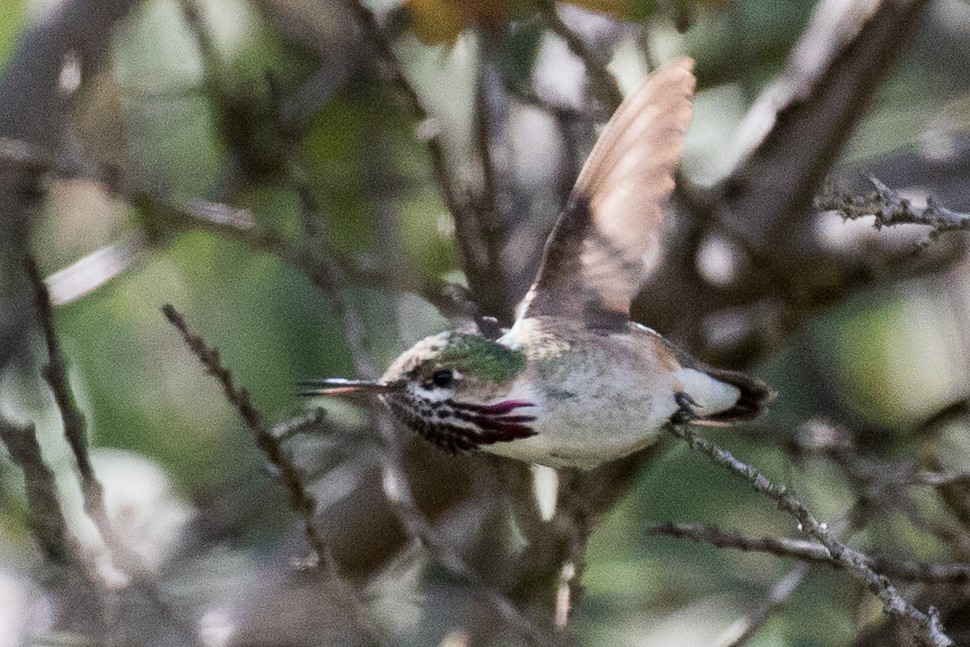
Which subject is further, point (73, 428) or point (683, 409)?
point (683, 409)

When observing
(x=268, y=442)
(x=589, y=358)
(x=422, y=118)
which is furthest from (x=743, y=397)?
(x=268, y=442)

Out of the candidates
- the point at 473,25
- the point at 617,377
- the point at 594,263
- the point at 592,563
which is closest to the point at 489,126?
the point at 473,25

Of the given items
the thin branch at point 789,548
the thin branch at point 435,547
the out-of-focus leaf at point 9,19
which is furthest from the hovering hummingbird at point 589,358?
the out-of-focus leaf at point 9,19

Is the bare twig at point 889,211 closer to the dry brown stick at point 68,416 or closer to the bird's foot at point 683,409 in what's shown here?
the bird's foot at point 683,409

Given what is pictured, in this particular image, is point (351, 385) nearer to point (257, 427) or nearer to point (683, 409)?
point (257, 427)

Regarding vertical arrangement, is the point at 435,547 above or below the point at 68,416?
below

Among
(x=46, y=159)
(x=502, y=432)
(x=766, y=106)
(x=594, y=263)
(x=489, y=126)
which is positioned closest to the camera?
(x=502, y=432)

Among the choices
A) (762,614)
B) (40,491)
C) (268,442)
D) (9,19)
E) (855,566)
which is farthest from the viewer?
(9,19)

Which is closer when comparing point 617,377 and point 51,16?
point 617,377

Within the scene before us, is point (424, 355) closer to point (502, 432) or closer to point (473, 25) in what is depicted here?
point (502, 432)
